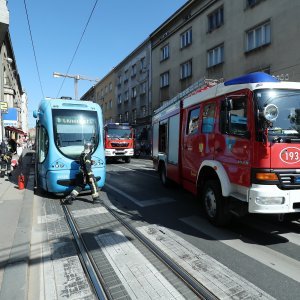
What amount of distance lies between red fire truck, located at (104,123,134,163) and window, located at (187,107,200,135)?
1412cm

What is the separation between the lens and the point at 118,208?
7773 mm

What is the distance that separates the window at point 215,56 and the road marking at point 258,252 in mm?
20364

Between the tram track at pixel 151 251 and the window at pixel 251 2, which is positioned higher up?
the window at pixel 251 2

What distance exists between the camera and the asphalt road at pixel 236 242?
3885 millimetres

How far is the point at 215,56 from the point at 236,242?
22.2 meters

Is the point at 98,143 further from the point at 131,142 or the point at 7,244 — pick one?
the point at 131,142

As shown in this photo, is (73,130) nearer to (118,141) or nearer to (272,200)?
(272,200)

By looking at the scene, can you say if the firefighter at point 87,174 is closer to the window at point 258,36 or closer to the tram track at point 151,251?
the tram track at point 151,251

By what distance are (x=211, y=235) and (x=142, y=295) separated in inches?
92.0

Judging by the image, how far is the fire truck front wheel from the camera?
228 inches

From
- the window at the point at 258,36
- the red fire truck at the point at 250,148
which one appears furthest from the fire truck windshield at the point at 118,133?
the red fire truck at the point at 250,148

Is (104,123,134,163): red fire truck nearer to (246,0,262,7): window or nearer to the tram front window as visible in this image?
(246,0,262,7): window

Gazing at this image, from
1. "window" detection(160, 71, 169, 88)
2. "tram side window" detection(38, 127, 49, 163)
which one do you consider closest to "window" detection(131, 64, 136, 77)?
"window" detection(160, 71, 169, 88)

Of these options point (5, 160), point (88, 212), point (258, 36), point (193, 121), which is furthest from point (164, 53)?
point (88, 212)
